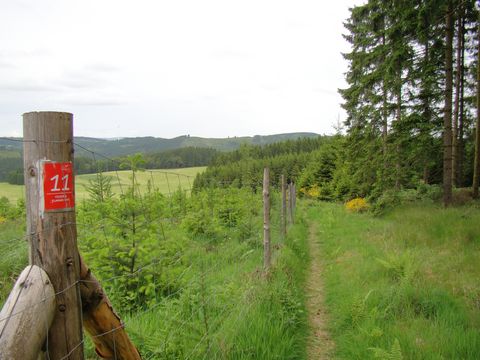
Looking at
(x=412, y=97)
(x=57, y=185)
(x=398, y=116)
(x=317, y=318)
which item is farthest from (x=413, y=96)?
(x=57, y=185)

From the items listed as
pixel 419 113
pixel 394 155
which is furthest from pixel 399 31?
pixel 394 155

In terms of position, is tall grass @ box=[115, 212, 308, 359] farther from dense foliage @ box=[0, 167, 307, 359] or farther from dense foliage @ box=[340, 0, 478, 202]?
dense foliage @ box=[340, 0, 478, 202]

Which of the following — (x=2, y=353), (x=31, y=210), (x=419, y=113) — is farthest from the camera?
(x=419, y=113)

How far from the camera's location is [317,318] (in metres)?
5.46

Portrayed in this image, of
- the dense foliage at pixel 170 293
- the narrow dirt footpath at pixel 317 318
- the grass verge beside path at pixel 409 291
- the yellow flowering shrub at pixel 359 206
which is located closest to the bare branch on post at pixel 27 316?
the dense foliage at pixel 170 293

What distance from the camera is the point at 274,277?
583cm

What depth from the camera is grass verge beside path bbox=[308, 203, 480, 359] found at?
162 inches

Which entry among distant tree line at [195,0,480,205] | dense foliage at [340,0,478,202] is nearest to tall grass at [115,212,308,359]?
distant tree line at [195,0,480,205]

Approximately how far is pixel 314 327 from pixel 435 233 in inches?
233

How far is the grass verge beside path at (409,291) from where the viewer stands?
4109mm

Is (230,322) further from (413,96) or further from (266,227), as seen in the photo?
(413,96)

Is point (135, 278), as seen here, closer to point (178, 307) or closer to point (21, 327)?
point (178, 307)

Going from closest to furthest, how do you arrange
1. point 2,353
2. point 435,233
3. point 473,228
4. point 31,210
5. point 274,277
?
point 2,353
point 31,210
point 274,277
point 473,228
point 435,233

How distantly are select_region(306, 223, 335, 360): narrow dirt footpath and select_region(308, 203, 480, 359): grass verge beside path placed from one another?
13cm
